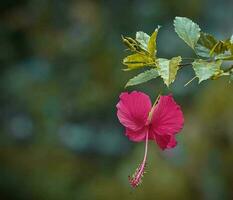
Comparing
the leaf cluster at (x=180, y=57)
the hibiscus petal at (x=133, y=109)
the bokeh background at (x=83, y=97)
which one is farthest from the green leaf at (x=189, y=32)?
the bokeh background at (x=83, y=97)

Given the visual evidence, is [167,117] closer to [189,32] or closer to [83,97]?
[189,32]

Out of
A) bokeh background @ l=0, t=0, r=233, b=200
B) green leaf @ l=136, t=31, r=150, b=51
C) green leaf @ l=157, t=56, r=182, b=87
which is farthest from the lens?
bokeh background @ l=0, t=0, r=233, b=200

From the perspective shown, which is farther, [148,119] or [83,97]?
[83,97]

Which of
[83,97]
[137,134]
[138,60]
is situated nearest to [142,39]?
[138,60]

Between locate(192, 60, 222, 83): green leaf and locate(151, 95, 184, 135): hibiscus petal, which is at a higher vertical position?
locate(192, 60, 222, 83): green leaf

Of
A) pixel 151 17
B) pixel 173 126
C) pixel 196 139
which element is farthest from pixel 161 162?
pixel 173 126

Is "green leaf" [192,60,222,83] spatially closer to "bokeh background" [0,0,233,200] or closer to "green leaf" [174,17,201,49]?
"green leaf" [174,17,201,49]

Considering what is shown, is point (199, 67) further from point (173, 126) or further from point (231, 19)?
point (231, 19)

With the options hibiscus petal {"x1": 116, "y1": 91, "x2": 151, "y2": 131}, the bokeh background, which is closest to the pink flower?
hibiscus petal {"x1": 116, "y1": 91, "x2": 151, "y2": 131}
